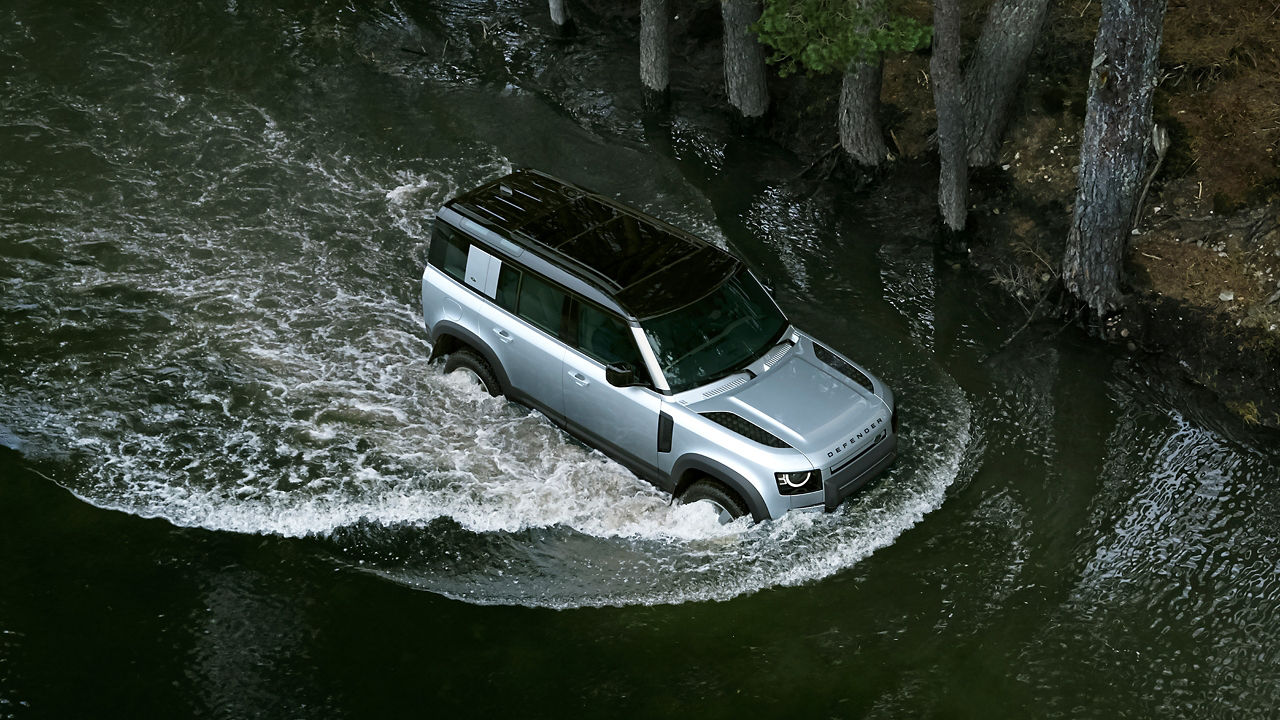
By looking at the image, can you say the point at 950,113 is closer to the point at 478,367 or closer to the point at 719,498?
the point at 719,498

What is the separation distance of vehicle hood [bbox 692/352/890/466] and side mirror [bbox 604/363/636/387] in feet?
1.83

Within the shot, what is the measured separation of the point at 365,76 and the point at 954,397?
10.2m

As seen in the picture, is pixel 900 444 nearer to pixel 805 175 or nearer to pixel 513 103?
pixel 805 175

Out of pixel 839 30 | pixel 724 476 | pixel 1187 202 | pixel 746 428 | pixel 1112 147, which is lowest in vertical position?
pixel 724 476

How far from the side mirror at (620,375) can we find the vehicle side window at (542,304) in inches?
28.0

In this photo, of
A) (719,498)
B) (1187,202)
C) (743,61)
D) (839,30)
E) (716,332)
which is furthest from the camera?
(743,61)

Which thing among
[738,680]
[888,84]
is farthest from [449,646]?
[888,84]

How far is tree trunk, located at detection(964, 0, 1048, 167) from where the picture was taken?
466 inches

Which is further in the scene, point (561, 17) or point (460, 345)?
point (561, 17)

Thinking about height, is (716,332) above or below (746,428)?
above

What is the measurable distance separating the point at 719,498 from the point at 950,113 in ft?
17.7

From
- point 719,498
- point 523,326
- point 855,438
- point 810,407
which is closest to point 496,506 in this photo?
point 523,326

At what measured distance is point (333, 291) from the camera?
38.4 feet

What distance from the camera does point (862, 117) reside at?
12969 millimetres
